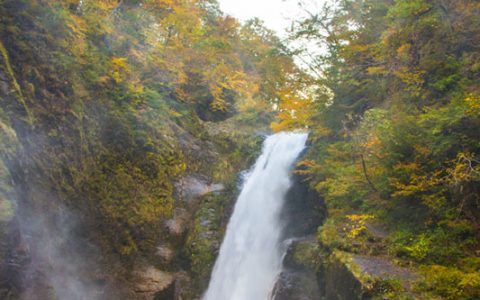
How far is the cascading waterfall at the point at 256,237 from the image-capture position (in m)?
9.34

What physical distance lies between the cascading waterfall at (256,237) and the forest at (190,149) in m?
0.46

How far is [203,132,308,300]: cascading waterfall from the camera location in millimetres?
9344

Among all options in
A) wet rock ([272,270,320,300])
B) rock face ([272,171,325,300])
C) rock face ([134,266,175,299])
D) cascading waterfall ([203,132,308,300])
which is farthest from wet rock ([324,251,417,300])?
rock face ([134,266,175,299])

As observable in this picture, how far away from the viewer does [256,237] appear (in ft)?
35.4

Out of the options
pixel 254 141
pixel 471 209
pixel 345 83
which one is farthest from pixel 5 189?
pixel 254 141

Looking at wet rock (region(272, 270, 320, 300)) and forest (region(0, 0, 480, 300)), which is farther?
wet rock (region(272, 270, 320, 300))

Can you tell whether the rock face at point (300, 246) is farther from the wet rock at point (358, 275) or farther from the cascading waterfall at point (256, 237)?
the wet rock at point (358, 275)

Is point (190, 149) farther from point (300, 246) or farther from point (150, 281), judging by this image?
point (300, 246)

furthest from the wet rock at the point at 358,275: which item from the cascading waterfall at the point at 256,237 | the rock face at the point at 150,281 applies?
the rock face at the point at 150,281

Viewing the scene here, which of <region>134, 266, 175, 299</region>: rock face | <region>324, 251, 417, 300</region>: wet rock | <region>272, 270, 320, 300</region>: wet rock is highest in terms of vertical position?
<region>324, 251, 417, 300</region>: wet rock

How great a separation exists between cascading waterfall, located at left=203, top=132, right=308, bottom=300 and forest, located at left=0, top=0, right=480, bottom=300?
46 cm

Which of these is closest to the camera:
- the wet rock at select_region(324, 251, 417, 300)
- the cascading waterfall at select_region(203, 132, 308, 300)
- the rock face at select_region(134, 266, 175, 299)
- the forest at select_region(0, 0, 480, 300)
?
the wet rock at select_region(324, 251, 417, 300)

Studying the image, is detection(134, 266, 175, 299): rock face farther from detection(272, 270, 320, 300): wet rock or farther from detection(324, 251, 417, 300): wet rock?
detection(324, 251, 417, 300): wet rock

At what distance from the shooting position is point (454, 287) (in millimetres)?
4012
